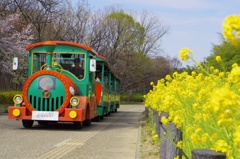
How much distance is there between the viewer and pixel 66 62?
14945mm

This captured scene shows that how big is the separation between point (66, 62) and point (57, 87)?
71.9 inches

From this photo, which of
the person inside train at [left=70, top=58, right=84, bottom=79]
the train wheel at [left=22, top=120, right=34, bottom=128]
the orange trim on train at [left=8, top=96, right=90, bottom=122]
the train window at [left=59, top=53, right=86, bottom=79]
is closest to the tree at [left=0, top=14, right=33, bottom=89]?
the train window at [left=59, top=53, right=86, bottom=79]

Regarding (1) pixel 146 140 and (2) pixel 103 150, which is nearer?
(2) pixel 103 150

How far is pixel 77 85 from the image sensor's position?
14469 mm

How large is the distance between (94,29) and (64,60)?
29.3 metres

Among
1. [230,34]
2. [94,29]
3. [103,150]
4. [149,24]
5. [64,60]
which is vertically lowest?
[103,150]

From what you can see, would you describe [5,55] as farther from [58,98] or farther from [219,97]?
[219,97]

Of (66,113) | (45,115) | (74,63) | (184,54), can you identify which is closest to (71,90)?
(66,113)

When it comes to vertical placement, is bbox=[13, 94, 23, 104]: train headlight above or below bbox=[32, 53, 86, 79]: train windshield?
below

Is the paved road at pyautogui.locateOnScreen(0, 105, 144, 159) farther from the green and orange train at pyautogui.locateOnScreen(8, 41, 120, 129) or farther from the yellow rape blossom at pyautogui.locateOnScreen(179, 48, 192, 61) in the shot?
the yellow rape blossom at pyautogui.locateOnScreen(179, 48, 192, 61)

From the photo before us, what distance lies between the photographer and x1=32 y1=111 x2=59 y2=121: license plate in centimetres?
1319

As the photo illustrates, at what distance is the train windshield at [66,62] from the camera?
48.5 ft

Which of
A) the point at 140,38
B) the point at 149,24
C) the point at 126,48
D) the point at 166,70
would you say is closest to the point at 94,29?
the point at 126,48

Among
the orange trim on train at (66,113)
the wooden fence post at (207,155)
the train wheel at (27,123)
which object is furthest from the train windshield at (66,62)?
the wooden fence post at (207,155)
